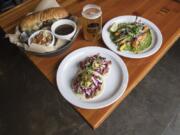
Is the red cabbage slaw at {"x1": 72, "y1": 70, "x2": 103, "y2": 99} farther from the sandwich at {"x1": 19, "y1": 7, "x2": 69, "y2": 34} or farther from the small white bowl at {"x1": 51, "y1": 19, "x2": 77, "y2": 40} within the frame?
the sandwich at {"x1": 19, "y1": 7, "x2": 69, "y2": 34}

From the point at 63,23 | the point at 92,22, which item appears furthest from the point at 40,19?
the point at 92,22

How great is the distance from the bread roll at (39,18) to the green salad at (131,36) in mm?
258

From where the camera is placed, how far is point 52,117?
148 cm

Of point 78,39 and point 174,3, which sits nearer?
point 78,39

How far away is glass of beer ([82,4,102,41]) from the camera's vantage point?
0.95 meters

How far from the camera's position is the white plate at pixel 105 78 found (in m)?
0.79

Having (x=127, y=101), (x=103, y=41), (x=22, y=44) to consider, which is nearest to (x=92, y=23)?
(x=103, y=41)

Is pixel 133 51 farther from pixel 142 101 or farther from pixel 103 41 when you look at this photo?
A: pixel 142 101

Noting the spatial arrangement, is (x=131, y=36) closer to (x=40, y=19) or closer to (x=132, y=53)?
(x=132, y=53)

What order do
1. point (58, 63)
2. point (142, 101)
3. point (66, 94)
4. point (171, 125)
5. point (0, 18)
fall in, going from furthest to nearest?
point (142, 101), point (171, 125), point (0, 18), point (58, 63), point (66, 94)

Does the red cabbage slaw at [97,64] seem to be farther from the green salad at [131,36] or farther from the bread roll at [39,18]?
the bread roll at [39,18]

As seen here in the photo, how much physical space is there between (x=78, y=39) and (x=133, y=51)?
26 cm

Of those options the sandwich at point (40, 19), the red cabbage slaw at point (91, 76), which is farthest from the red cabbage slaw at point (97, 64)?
the sandwich at point (40, 19)

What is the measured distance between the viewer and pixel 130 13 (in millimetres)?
1102
